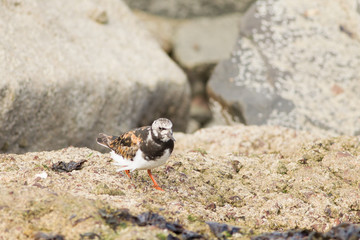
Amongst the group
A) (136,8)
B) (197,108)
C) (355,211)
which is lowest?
(197,108)

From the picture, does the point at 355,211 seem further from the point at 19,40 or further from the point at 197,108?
the point at 197,108

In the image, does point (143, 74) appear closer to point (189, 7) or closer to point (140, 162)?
point (140, 162)

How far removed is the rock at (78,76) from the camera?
6.56m

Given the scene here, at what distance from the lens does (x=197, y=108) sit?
509 inches

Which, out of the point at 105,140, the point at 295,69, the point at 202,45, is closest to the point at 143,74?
the point at 295,69

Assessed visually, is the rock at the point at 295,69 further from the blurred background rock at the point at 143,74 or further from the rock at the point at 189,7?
the rock at the point at 189,7

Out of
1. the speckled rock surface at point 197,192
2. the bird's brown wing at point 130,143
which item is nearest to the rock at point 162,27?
the speckled rock surface at point 197,192

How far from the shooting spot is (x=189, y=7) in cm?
1323

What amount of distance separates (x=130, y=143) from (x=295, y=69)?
4.55 meters

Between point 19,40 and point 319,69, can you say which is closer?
point 19,40

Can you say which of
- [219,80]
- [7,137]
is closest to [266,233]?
[7,137]

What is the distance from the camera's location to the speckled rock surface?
13.1ft

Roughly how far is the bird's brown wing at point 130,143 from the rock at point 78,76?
1765 mm

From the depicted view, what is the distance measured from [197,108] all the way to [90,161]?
7680 millimetres
